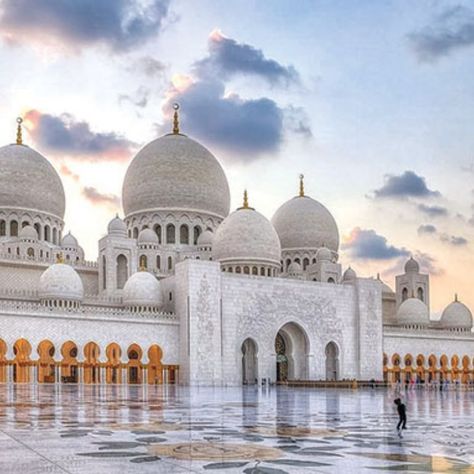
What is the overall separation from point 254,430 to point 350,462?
2.34 meters

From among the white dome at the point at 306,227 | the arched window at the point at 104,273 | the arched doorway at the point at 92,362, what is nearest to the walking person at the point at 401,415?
the arched doorway at the point at 92,362

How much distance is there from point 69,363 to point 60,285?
146 inches

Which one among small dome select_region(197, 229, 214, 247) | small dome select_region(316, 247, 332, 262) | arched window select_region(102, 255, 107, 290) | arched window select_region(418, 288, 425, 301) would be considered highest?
small dome select_region(197, 229, 214, 247)

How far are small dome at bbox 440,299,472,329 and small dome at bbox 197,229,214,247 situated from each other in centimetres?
1555

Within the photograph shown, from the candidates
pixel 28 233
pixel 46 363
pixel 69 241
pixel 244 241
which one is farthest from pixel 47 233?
pixel 46 363

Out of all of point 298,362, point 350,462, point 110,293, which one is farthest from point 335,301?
point 350,462

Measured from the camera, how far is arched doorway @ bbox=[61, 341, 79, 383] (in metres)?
28.0

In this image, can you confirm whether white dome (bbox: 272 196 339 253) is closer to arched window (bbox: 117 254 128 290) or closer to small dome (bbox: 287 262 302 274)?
small dome (bbox: 287 262 302 274)

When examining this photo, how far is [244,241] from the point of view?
33.8m

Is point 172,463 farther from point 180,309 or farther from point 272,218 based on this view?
point 272,218

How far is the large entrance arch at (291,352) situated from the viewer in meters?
33.4

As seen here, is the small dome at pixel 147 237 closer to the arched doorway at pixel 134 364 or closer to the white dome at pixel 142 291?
the white dome at pixel 142 291

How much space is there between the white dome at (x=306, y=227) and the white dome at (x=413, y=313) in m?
5.58

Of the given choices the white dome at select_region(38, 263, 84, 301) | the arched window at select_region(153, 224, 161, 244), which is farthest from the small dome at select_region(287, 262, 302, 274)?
the white dome at select_region(38, 263, 84, 301)
